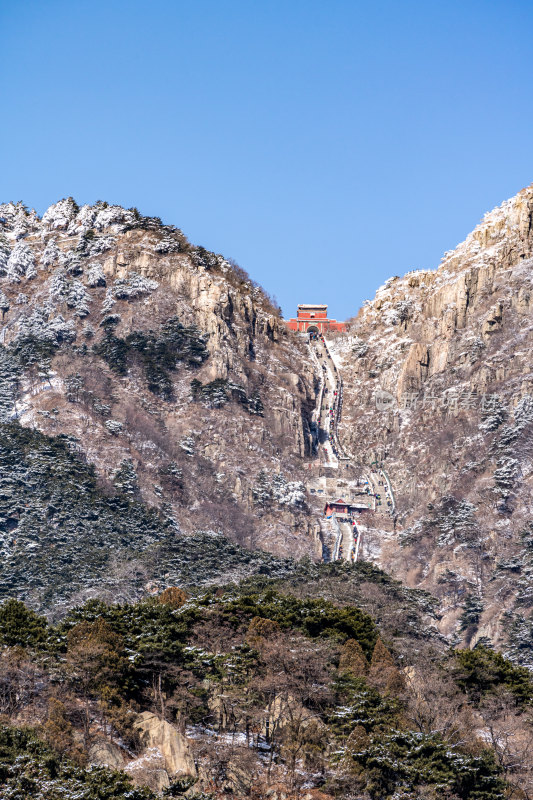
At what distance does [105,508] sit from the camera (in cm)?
11988

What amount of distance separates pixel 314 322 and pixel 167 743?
124 meters

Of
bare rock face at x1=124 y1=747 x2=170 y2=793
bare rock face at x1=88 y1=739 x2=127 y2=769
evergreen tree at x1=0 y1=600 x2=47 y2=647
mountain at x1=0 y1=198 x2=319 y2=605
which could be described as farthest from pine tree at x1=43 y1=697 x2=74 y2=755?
mountain at x1=0 y1=198 x2=319 y2=605

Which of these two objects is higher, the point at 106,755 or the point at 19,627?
the point at 19,627

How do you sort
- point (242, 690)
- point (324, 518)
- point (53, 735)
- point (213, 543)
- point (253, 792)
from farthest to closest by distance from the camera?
1. point (324, 518)
2. point (213, 543)
3. point (242, 690)
4. point (253, 792)
5. point (53, 735)

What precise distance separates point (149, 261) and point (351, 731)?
108808mm

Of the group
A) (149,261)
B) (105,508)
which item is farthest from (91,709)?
(149,261)

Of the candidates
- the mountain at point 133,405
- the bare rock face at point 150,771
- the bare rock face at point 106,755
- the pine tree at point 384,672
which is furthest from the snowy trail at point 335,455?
the bare rock face at point 106,755

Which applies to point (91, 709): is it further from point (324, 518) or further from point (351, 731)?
point (324, 518)

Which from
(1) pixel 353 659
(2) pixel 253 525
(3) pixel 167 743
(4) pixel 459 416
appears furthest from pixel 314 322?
(3) pixel 167 743

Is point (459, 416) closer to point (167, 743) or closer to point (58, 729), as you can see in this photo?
point (167, 743)

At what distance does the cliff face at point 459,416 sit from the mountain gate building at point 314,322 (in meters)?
3.56

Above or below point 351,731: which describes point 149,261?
above

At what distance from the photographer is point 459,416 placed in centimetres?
14088

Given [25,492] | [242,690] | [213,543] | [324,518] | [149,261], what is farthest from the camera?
[149,261]
